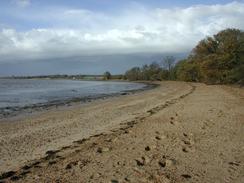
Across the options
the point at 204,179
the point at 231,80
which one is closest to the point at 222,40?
the point at 231,80

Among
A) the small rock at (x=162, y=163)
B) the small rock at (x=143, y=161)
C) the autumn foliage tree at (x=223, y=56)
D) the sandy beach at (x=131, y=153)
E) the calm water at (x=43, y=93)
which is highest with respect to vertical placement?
the autumn foliage tree at (x=223, y=56)

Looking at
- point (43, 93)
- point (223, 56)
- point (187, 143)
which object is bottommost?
point (43, 93)

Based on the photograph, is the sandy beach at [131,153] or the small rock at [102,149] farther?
the small rock at [102,149]

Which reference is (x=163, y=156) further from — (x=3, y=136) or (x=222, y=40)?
(x=222, y=40)

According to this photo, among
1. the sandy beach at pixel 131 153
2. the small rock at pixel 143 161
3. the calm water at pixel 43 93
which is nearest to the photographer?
the sandy beach at pixel 131 153

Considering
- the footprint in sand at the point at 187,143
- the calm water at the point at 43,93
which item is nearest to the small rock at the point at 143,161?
the footprint in sand at the point at 187,143

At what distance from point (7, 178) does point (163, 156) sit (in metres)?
4.25

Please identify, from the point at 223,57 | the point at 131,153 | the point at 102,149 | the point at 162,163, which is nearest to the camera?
the point at 162,163

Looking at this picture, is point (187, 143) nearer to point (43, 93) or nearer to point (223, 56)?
point (43, 93)

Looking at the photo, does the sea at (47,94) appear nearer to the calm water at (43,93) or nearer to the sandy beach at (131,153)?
the calm water at (43,93)

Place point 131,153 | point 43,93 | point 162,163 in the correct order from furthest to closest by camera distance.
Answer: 1. point 43,93
2. point 131,153
3. point 162,163

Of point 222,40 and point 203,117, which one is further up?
point 222,40

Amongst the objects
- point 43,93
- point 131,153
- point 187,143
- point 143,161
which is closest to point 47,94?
point 43,93

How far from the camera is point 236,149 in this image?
1127 centimetres
